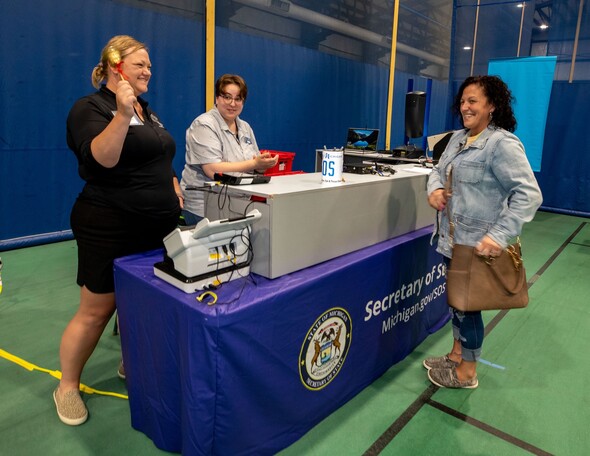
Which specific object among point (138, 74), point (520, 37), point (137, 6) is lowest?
point (138, 74)

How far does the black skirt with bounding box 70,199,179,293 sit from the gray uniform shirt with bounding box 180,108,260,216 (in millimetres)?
454

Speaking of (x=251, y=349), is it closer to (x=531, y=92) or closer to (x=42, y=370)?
(x=42, y=370)

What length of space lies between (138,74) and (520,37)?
7.50 meters

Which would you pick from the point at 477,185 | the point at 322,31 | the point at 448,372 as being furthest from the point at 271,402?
the point at 322,31

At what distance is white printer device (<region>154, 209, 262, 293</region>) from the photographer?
1.22 m

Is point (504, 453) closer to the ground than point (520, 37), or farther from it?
closer to the ground

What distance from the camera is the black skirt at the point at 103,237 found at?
4.78 feet

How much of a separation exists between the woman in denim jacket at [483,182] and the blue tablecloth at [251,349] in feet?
1.00

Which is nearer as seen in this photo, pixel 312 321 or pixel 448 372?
pixel 312 321

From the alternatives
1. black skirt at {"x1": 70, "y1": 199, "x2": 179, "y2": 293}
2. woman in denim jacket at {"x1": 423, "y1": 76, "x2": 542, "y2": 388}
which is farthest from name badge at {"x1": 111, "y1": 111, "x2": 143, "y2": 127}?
woman in denim jacket at {"x1": 423, "y1": 76, "x2": 542, "y2": 388}

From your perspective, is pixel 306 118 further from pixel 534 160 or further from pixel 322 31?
pixel 534 160

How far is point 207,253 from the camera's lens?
127 cm

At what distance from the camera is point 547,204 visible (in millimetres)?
6246

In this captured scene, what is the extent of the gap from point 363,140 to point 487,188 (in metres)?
3.11
